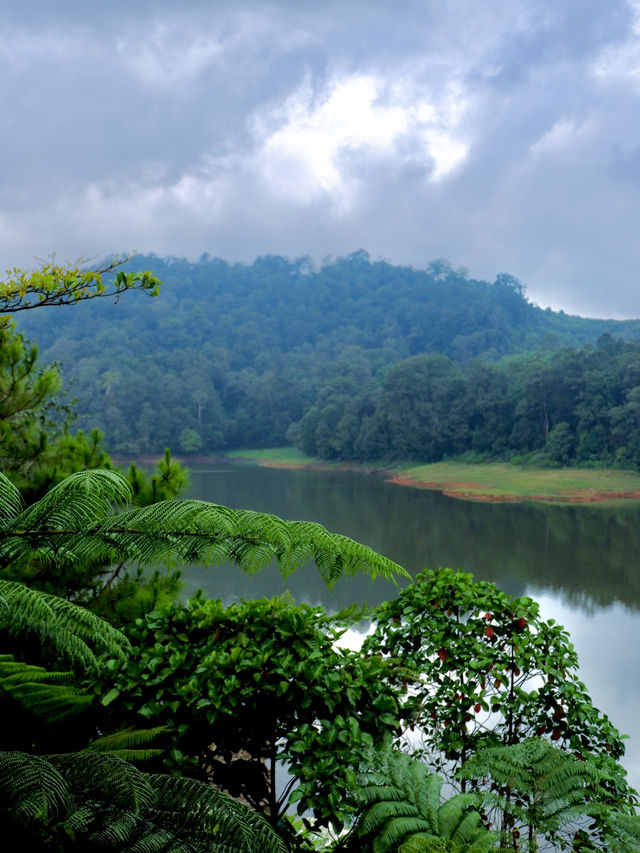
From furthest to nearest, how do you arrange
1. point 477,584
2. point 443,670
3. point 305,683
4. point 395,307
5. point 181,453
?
1. point 395,307
2. point 181,453
3. point 477,584
4. point 443,670
5. point 305,683

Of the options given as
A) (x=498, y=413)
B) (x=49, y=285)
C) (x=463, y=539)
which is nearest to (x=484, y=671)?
(x=49, y=285)

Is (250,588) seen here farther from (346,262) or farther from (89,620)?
(346,262)

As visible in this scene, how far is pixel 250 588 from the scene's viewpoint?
6.86 metres

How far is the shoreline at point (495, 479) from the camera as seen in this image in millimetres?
18294

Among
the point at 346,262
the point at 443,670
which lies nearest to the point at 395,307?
the point at 346,262

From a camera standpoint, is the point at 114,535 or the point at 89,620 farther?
the point at 114,535

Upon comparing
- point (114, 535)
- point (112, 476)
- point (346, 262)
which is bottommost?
point (114, 535)

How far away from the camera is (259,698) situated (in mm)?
1787

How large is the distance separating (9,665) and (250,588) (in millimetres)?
5271

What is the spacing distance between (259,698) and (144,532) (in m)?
0.58

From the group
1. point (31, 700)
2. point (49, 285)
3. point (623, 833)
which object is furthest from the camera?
point (49, 285)

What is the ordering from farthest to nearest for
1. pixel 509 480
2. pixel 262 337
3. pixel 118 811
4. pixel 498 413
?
1. pixel 262 337
2. pixel 498 413
3. pixel 509 480
4. pixel 118 811

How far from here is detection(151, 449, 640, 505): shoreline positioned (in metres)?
18.3

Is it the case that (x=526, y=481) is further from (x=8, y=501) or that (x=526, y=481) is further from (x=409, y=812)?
(x=8, y=501)
